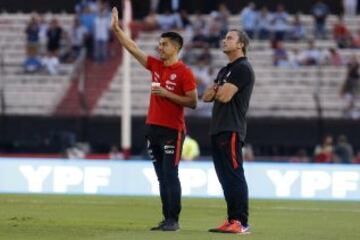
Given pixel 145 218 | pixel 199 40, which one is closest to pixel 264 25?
pixel 199 40

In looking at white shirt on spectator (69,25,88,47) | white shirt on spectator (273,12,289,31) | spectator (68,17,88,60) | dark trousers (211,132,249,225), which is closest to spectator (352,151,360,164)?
white shirt on spectator (273,12,289,31)

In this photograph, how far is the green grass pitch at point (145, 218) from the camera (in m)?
13.4

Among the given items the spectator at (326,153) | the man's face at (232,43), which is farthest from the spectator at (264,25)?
the man's face at (232,43)

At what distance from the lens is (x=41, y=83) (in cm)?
3478

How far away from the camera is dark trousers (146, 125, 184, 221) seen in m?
13.7

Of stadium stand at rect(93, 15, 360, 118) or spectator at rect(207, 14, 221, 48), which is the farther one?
spectator at rect(207, 14, 221, 48)

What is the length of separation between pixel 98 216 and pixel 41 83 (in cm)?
1837

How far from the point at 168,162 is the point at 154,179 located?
35.8 ft

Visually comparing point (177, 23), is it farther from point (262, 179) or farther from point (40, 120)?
point (262, 179)

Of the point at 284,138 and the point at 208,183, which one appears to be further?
the point at 284,138

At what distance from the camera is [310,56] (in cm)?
3350

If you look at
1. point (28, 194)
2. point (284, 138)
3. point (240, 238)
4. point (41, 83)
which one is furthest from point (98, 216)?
point (41, 83)

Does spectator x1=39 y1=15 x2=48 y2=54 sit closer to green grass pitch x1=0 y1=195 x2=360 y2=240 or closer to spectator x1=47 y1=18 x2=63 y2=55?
spectator x1=47 y1=18 x2=63 y2=55

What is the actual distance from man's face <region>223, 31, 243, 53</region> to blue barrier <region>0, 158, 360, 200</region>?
10742mm
